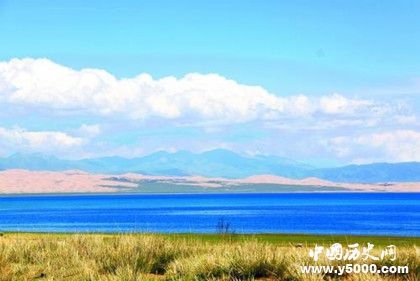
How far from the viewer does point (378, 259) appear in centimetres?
1839

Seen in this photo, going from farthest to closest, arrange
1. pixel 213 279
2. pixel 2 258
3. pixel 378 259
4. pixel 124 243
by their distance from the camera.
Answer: pixel 124 243 → pixel 2 258 → pixel 378 259 → pixel 213 279

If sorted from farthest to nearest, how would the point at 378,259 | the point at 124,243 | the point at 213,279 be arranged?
the point at 124,243
the point at 378,259
the point at 213,279

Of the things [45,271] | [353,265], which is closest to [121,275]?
[45,271]

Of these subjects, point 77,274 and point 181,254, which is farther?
point 181,254

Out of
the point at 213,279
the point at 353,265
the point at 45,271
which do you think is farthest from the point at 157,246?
the point at 353,265

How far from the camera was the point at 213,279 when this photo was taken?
55.9 feet

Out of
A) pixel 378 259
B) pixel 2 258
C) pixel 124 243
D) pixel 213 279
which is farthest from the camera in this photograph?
pixel 124 243

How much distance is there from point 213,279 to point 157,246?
5.12 m

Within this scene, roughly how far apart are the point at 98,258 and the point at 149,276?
200 cm

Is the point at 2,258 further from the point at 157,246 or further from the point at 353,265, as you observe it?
the point at 353,265

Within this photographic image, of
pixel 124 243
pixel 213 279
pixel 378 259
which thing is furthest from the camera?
pixel 124 243

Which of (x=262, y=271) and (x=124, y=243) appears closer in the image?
(x=262, y=271)

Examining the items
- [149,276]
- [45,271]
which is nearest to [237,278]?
[149,276]

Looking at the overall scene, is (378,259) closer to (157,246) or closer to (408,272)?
(408,272)
